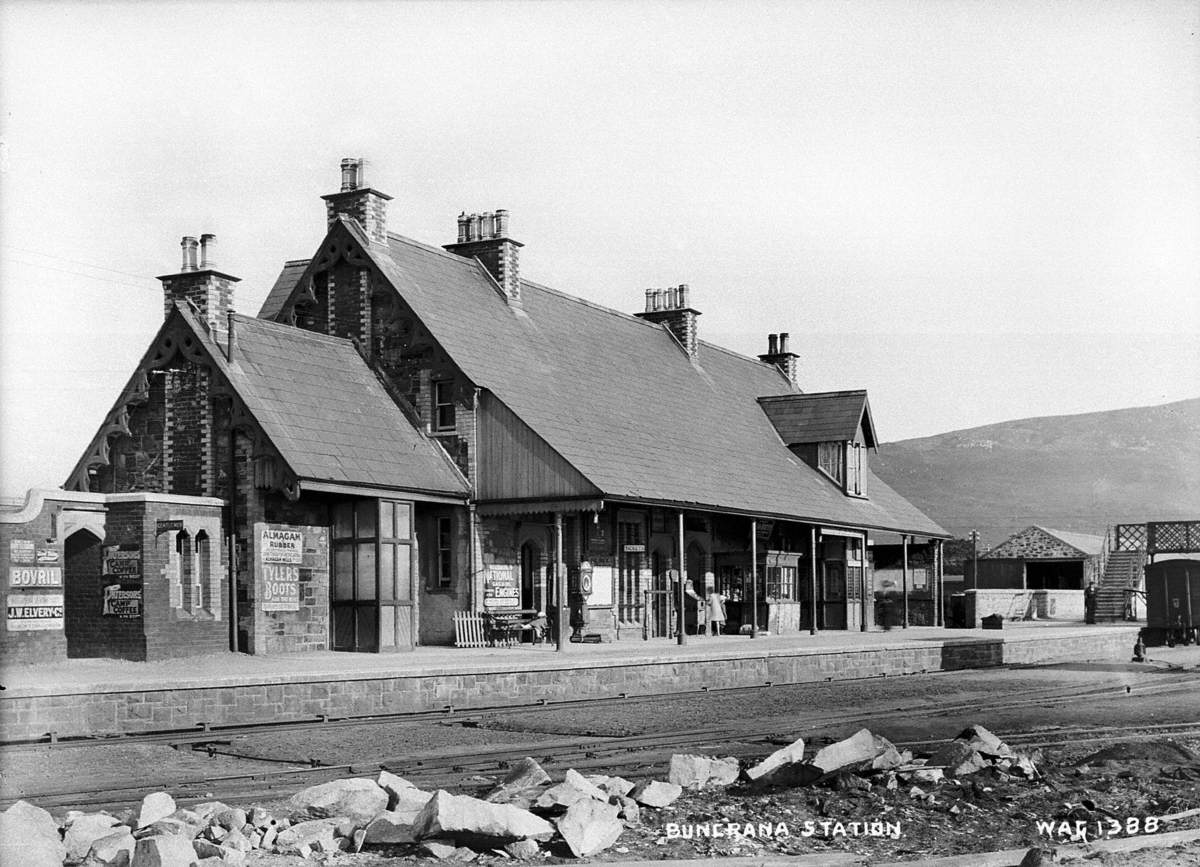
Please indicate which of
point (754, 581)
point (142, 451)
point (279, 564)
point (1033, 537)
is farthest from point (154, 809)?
point (1033, 537)

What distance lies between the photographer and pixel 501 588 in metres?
28.0

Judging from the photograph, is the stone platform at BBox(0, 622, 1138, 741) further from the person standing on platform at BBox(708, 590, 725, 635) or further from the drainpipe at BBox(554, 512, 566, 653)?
the person standing on platform at BBox(708, 590, 725, 635)

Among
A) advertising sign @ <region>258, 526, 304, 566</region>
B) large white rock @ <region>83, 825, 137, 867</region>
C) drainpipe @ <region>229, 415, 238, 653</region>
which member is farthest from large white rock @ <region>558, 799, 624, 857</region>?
advertising sign @ <region>258, 526, 304, 566</region>

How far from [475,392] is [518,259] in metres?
6.88

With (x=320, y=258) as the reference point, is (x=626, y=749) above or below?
below

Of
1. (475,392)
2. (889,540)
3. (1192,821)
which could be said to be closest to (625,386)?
(475,392)

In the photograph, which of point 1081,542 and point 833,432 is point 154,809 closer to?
point 833,432

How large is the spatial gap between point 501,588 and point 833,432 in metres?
15.9

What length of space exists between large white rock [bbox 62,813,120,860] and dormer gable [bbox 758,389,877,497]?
106 ft

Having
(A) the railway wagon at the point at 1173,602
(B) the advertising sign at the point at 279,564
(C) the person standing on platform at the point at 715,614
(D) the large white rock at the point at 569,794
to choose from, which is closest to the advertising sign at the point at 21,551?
(B) the advertising sign at the point at 279,564

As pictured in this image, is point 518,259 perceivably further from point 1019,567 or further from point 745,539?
point 1019,567

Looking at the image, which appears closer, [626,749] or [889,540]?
[626,749]

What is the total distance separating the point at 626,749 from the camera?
14.5 meters

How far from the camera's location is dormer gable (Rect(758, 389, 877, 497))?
40562mm
